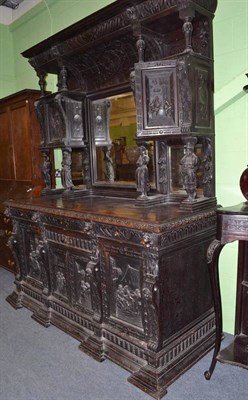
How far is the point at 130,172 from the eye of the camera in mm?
2900

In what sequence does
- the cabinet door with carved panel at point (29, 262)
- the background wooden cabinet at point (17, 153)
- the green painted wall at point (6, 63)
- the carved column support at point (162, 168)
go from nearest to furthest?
the carved column support at point (162, 168) → the cabinet door with carved panel at point (29, 262) → the background wooden cabinet at point (17, 153) → the green painted wall at point (6, 63)

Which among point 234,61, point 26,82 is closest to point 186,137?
point 234,61

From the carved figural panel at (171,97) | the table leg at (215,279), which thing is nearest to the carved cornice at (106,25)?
the carved figural panel at (171,97)

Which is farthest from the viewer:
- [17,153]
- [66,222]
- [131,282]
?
[17,153]

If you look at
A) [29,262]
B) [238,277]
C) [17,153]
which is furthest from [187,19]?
[17,153]

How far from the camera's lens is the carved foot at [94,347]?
2.40 metres

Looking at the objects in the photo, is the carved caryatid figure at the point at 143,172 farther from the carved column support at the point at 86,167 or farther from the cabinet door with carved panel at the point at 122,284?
the carved column support at the point at 86,167

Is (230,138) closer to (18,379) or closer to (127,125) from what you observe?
(127,125)

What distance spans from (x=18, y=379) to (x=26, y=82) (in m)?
3.72

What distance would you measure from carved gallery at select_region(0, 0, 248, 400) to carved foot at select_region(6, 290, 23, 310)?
0.6 inches

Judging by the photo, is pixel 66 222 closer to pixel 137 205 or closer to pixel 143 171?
pixel 137 205

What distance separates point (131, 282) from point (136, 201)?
0.60m

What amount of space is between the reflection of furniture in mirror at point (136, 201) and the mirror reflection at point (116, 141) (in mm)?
12

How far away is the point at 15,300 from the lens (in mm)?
3357
